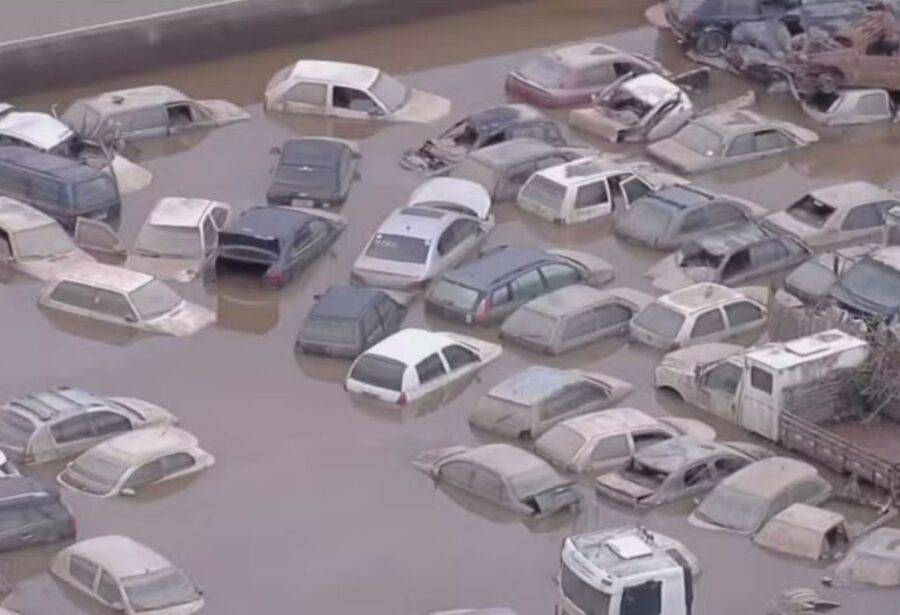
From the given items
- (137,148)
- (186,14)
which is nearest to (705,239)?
(137,148)

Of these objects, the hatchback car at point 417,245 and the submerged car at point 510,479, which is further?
the hatchback car at point 417,245

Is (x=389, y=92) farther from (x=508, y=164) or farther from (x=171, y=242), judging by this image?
(x=171, y=242)

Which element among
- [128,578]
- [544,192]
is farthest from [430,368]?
[544,192]

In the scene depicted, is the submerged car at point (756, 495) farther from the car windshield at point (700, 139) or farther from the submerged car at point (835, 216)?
the car windshield at point (700, 139)

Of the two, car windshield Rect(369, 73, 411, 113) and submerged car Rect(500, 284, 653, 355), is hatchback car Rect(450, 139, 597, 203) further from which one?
submerged car Rect(500, 284, 653, 355)

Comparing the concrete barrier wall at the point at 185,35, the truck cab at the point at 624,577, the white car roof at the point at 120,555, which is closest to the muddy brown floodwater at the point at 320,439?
the white car roof at the point at 120,555

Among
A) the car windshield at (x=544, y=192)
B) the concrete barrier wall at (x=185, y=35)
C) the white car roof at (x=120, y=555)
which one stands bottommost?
the concrete barrier wall at (x=185, y=35)

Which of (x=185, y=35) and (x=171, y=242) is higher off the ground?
(x=171, y=242)
